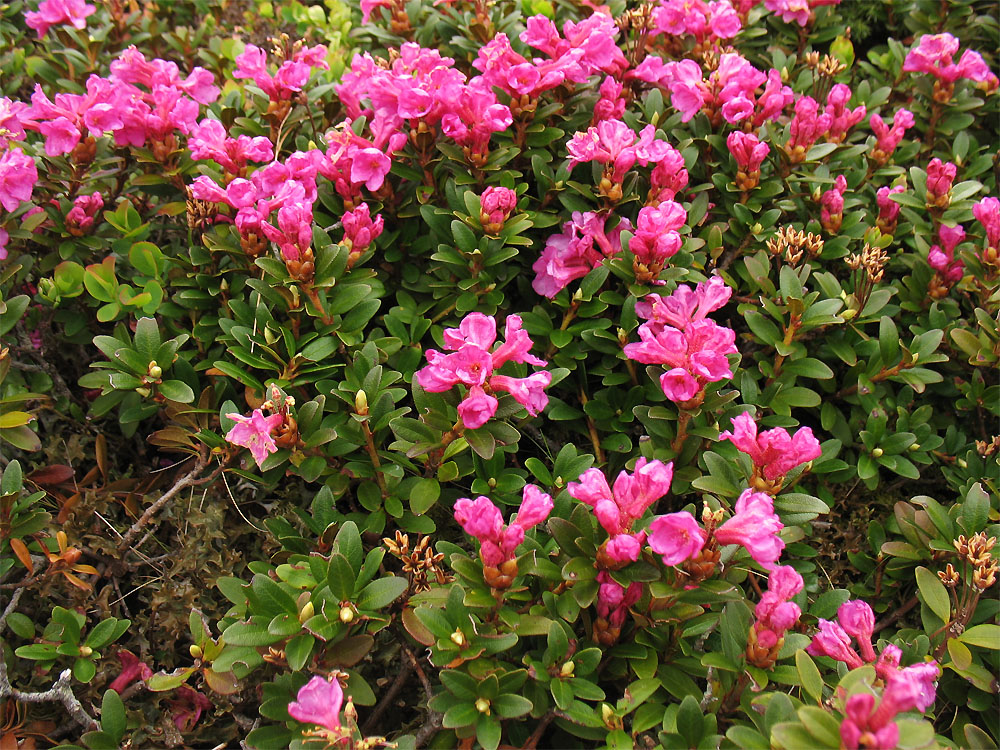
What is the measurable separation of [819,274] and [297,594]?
1628 mm

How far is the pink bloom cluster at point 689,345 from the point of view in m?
1.62

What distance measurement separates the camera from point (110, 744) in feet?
5.26

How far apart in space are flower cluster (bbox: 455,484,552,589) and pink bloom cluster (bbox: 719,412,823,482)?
45 cm

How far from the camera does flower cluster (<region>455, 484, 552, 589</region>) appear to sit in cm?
144

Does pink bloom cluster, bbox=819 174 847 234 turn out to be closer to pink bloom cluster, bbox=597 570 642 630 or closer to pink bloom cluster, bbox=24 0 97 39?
pink bloom cluster, bbox=597 570 642 630

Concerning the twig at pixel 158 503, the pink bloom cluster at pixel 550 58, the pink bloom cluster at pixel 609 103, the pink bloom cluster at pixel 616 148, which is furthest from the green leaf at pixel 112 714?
the pink bloom cluster at pixel 609 103

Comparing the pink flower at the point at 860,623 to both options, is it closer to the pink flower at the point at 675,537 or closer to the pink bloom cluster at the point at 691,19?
the pink flower at the point at 675,537

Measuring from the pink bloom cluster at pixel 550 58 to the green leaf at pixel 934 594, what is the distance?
1.60 metres

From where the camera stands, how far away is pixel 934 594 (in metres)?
1.67

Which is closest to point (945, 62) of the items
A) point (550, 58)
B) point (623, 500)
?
point (550, 58)

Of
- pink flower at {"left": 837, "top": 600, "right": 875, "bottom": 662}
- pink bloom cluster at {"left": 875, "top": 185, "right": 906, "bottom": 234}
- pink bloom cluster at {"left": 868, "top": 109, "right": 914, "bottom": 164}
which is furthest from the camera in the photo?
pink bloom cluster at {"left": 868, "top": 109, "right": 914, "bottom": 164}

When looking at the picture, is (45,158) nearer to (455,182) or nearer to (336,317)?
(336,317)

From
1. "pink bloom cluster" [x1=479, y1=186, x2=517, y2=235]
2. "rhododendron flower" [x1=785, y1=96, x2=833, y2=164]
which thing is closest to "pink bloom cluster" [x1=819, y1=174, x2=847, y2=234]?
"rhododendron flower" [x1=785, y1=96, x2=833, y2=164]

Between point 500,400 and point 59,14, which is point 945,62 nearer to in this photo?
point 500,400
